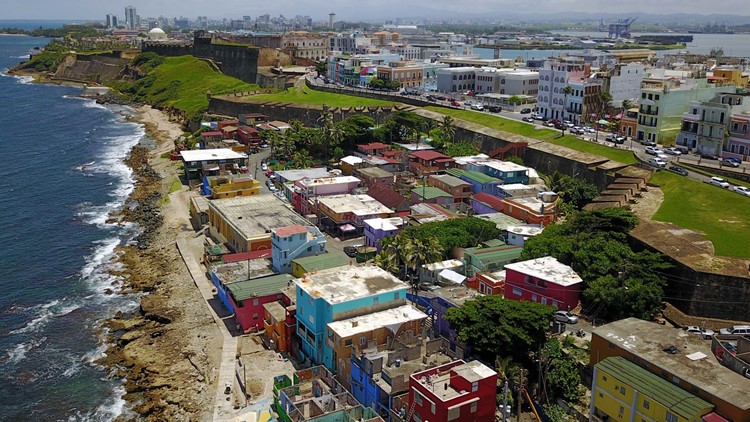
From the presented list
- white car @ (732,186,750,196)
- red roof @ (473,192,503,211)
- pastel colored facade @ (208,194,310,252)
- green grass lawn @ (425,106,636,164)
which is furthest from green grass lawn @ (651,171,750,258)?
pastel colored facade @ (208,194,310,252)

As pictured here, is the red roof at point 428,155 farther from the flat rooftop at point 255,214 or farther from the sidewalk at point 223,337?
the sidewalk at point 223,337

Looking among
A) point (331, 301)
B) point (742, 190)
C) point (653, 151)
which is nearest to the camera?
point (331, 301)

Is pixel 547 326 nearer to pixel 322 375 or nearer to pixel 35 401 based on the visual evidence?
pixel 322 375

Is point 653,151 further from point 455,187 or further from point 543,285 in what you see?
point 543,285

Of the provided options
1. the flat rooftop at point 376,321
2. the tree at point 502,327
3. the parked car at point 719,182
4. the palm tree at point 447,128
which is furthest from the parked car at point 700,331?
the palm tree at point 447,128

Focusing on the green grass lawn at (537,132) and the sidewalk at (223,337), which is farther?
the green grass lawn at (537,132)

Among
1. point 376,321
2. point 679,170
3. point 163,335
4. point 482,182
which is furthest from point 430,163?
point 376,321
